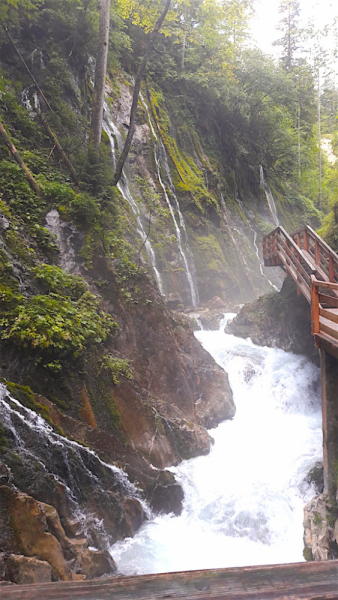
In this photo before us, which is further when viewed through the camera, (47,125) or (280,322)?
(280,322)

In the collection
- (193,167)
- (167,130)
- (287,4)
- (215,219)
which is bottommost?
(215,219)

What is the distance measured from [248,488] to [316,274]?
223 inches

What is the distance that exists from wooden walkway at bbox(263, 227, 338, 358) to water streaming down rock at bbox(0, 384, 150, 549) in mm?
4056

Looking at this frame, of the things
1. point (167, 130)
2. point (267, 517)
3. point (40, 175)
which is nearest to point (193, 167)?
point (167, 130)

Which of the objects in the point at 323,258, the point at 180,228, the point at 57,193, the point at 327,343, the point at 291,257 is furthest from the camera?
the point at 180,228

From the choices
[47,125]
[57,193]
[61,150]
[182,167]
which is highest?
[182,167]

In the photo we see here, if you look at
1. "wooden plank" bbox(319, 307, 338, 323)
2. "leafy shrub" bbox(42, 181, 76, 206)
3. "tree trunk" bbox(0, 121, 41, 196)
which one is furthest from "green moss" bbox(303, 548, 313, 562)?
"tree trunk" bbox(0, 121, 41, 196)

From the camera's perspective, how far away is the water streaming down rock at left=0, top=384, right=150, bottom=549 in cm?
418

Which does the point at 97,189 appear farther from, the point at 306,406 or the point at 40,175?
the point at 306,406

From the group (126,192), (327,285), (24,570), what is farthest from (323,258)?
(24,570)

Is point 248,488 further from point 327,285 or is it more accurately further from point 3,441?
point 3,441

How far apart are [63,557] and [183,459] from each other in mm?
3685

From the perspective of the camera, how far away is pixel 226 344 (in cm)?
1237

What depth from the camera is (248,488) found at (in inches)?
255
